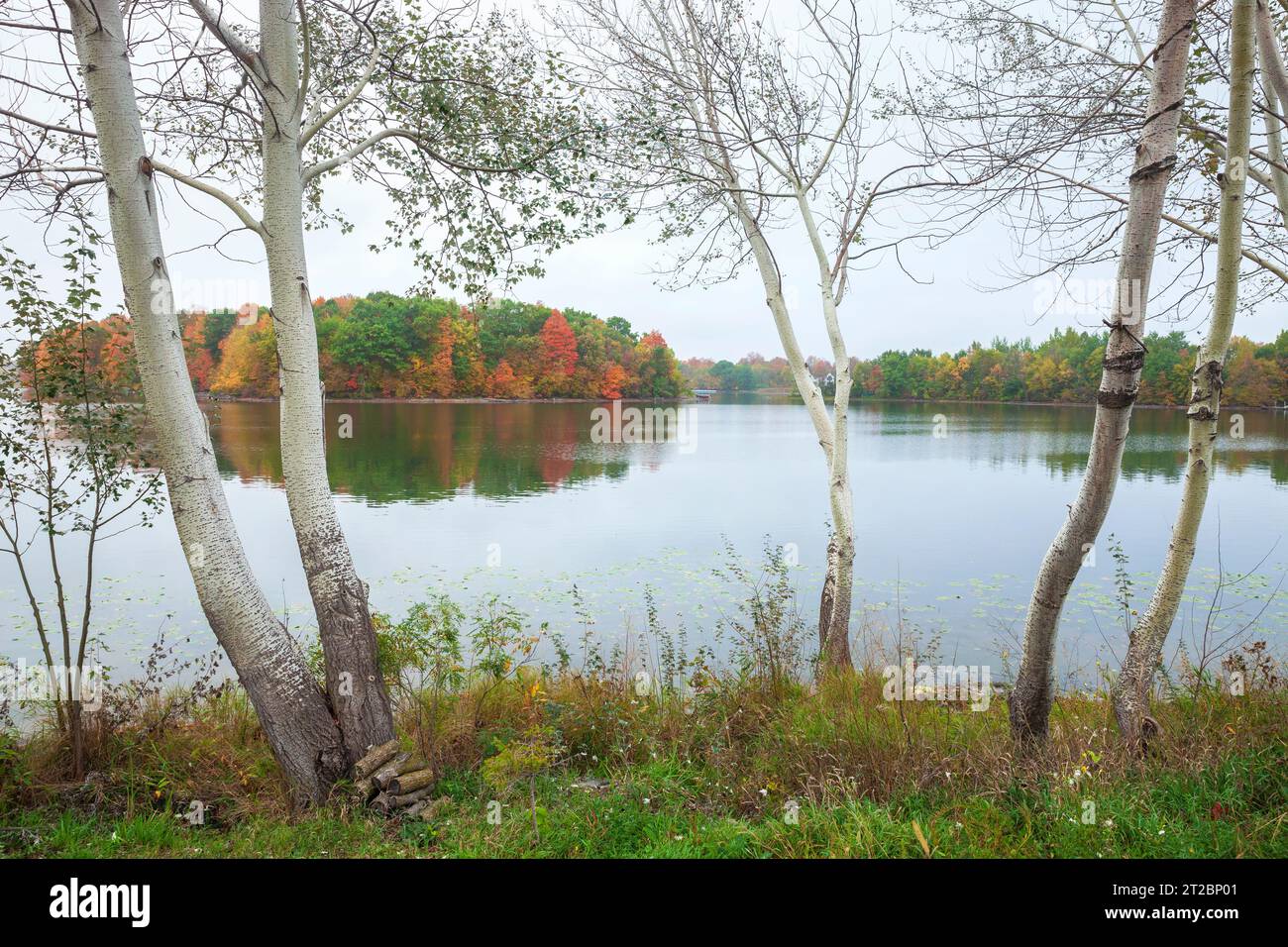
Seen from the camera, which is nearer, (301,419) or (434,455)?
(301,419)

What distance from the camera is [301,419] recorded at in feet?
13.7

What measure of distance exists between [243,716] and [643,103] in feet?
20.6

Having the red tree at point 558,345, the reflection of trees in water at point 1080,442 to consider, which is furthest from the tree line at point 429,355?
the reflection of trees in water at point 1080,442

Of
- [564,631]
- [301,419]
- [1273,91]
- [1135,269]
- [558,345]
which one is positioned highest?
[558,345]

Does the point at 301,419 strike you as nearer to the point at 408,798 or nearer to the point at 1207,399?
the point at 408,798

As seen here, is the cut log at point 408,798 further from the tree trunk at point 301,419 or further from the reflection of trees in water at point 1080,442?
the reflection of trees in water at point 1080,442

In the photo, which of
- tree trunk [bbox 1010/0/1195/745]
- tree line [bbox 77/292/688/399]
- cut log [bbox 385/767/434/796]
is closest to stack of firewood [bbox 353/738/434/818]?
cut log [bbox 385/767/434/796]

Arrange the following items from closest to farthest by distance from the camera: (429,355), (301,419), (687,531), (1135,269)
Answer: (1135,269) → (301,419) → (687,531) → (429,355)

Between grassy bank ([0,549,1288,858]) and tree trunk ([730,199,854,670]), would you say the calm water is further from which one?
grassy bank ([0,549,1288,858])

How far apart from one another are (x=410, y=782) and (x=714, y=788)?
170 cm

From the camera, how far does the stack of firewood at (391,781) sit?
12.8 ft

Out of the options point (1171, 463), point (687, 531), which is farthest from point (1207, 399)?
point (1171, 463)

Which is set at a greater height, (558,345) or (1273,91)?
(558,345)
